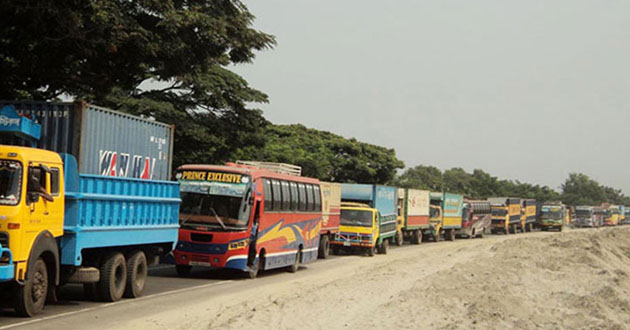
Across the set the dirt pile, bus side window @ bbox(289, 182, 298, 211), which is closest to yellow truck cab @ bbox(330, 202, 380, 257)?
bus side window @ bbox(289, 182, 298, 211)

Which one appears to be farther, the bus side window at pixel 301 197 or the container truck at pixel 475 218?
the container truck at pixel 475 218

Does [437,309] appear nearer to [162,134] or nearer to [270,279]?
[162,134]

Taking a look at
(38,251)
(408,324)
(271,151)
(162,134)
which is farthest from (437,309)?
(271,151)

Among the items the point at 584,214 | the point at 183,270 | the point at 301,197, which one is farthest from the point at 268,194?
the point at 584,214

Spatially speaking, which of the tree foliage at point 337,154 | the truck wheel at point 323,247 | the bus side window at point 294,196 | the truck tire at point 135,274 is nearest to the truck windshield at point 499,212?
the tree foliage at point 337,154

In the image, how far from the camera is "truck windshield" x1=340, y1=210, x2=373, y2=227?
34000 millimetres

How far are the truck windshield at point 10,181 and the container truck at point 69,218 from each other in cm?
1

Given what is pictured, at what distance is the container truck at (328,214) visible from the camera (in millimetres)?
30938

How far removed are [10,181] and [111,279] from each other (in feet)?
12.3

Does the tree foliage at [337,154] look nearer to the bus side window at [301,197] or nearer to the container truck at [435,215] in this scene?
the container truck at [435,215]

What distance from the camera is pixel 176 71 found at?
24562 mm

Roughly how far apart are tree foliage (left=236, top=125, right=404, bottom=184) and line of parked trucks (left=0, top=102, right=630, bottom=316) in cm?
3212

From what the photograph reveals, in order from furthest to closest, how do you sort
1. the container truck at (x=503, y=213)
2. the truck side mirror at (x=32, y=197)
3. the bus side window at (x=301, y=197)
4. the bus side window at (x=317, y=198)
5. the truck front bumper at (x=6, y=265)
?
1. the container truck at (x=503, y=213)
2. the bus side window at (x=317, y=198)
3. the bus side window at (x=301, y=197)
4. the truck side mirror at (x=32, y=197)
5. the truck front bumper at (x=6, y=265)

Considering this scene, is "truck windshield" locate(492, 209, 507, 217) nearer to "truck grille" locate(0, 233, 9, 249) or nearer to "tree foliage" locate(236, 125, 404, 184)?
"tree foliage" locate(236, 125, 404, 184)
